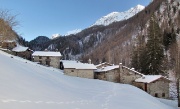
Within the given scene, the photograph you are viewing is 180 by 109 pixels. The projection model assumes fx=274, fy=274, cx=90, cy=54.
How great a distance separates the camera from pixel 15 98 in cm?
1388

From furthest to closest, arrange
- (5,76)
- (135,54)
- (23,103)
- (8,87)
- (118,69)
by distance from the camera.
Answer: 1. (135,54)
2. (118,69)
3. (5,76)
4. (8,87)
5. (23,103)

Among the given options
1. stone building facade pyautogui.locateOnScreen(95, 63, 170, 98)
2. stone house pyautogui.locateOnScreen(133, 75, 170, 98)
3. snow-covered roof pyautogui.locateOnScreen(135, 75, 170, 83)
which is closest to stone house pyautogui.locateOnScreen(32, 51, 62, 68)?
stone building facade pyautogui.locateOnScreen(95, 63, 170, 98)

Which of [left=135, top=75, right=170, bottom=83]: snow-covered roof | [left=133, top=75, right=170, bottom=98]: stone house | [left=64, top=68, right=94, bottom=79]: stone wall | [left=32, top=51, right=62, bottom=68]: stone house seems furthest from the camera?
[left=32, top=51, right=62, bottom=68]: stone house

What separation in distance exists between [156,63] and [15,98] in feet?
188

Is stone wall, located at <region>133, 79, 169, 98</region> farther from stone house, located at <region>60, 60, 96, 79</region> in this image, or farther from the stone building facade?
stone house, located at <region>60, 60, 96, 79</region>

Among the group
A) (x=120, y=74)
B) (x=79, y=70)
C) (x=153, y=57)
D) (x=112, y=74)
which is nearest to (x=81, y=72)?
(x=79, y=70)

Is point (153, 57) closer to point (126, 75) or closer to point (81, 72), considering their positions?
point (126, 75)

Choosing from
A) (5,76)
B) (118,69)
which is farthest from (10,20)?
(5,76)

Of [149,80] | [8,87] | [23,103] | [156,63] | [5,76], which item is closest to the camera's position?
[23,103]

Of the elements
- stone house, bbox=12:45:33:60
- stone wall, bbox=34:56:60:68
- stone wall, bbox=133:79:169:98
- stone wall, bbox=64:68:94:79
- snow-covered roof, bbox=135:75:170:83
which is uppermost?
stone house, bbox=12:45:33:60

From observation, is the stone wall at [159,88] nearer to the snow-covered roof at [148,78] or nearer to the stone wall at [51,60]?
the snow-covered roof at [148,78]

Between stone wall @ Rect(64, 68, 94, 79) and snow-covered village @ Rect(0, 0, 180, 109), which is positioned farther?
stone wall @ Rect(64, 68, 94, 79)

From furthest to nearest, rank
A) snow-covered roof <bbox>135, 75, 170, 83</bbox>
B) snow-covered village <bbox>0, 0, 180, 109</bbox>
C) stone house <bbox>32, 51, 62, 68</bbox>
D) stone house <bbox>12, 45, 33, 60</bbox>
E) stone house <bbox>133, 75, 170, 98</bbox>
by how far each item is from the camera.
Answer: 1. stone house <bbox>12, 45, 33, 60</bbox>
2. stone house <bbox>32, 51, 62, 68</bbox>
3. stone house <bbox>133, 75, 170, 98</bbox>
4. snow-covered roof <bbox>135, 75, 170, 83</bbox>
5. snow-covered village <bbox>0, 0, 180, 109</bbox>

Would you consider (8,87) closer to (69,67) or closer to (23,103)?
(23,103)
